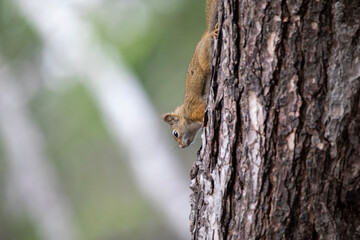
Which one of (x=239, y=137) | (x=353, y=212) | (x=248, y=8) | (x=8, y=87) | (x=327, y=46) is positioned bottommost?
(x=353, y=212)

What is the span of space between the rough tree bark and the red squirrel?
2.29 ft

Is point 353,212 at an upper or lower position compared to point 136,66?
lower

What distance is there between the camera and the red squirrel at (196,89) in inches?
106

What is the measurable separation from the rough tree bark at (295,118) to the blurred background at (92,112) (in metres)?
4.32

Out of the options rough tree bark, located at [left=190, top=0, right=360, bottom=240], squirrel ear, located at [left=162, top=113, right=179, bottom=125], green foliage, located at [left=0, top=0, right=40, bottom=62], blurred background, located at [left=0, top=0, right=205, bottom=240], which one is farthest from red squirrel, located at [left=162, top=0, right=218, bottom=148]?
green foliage, located at [left=0, top=0, right=40, bottom=62]

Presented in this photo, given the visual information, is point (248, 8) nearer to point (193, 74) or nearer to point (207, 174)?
point (207, 174)

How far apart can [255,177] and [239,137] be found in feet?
0.49

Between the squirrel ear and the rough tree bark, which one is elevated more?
the squirrel ear

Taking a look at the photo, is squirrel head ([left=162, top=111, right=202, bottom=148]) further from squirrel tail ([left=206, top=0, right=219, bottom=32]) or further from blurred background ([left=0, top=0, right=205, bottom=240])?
blurred background ([left=0, top=0, right=205, bottom=240])

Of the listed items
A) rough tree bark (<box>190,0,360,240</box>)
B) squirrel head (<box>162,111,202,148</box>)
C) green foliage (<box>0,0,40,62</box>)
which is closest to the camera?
rough tree bark (<box>190,0,360,240</box>)

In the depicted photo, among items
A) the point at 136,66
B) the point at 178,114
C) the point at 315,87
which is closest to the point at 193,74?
the point at 178,114

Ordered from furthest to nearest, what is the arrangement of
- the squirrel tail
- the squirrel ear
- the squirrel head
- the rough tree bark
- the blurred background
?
the blurred background → the squirrel ear → the squirrel head → the squirrel tail → the rough tree bark

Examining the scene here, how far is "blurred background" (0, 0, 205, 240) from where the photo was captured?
6.95 meters

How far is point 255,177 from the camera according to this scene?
1.74 metres
